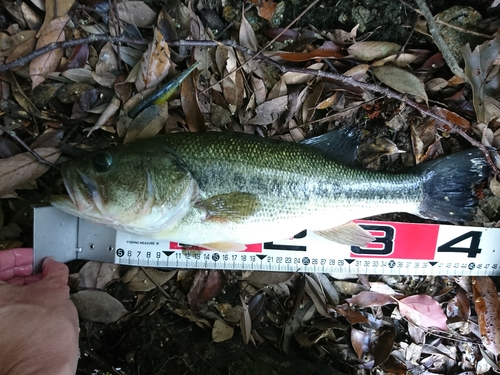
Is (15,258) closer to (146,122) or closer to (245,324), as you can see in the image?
(146,122)

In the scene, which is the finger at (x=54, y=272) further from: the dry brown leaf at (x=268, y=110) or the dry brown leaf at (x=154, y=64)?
the dry brown leaf at (x=268, y=110)

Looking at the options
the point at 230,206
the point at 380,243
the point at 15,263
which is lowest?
the point at 15,263

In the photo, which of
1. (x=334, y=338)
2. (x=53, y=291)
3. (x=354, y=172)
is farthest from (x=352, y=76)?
(x=53, y=291)

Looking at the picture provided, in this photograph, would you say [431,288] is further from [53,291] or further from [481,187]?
[53,291]

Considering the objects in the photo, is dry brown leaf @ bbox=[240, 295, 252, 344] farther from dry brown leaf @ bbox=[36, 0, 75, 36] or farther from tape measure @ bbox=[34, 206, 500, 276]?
dry brown leaf @ bbox=[36, 0, 75, 36]

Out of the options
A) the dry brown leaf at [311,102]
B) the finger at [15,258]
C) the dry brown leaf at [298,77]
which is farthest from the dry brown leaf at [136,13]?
the finger at [15,258]

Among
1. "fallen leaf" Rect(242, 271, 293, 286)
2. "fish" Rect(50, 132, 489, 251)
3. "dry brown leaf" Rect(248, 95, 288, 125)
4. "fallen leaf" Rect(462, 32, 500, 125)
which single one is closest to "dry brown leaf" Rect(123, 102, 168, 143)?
"fish" Rect(50, 132, 489, 251)

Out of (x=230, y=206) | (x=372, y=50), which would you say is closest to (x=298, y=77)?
(x=372, y=50)
